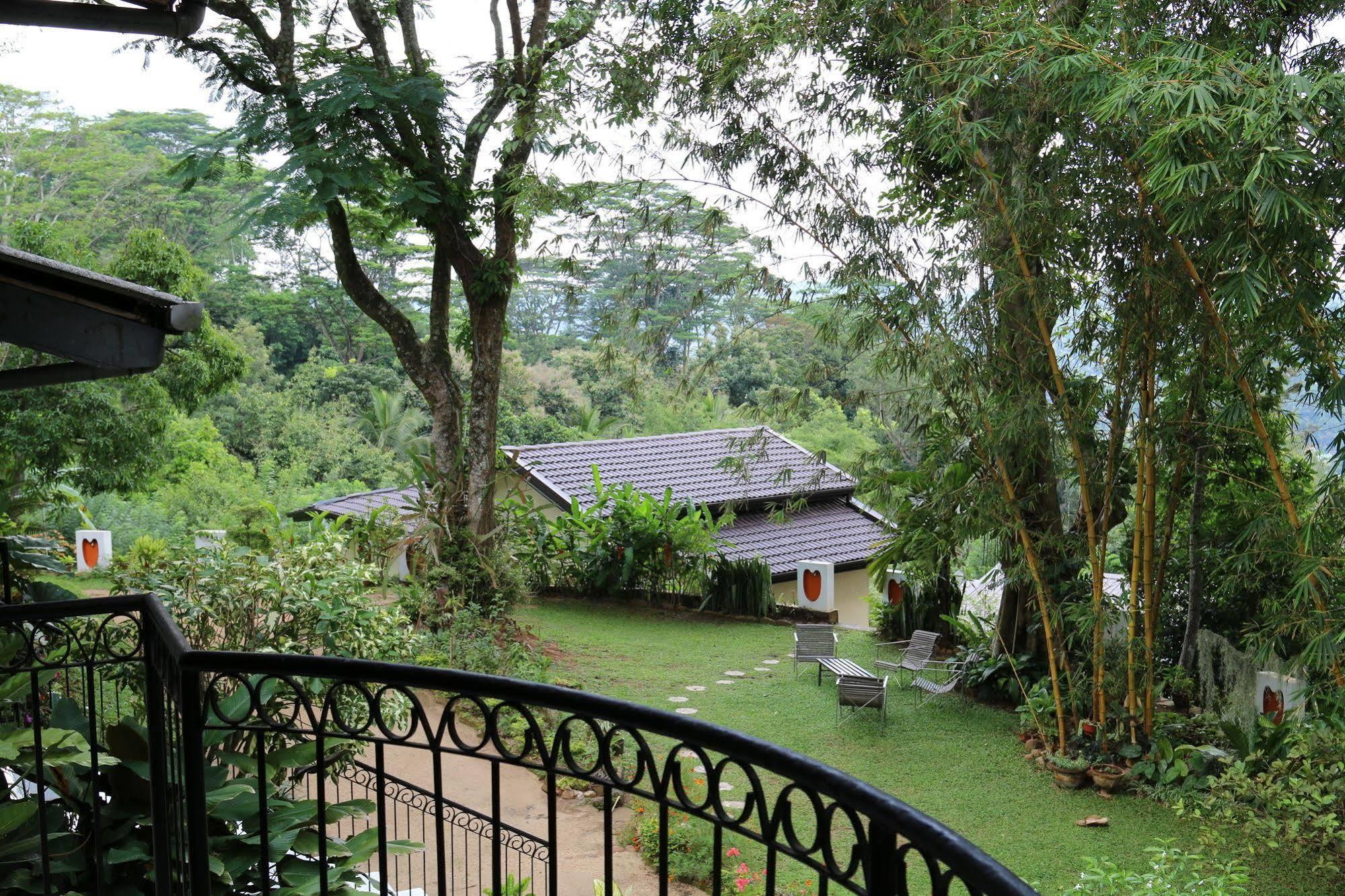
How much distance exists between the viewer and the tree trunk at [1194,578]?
7.25 m

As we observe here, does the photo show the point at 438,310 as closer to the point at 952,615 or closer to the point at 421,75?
the point at 421,75

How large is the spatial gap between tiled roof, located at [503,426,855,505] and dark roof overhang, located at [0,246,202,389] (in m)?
11.2

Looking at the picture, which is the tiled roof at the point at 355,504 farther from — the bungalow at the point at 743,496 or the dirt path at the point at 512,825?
the dirt path at the point at 512,825

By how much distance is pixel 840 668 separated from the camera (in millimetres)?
8797

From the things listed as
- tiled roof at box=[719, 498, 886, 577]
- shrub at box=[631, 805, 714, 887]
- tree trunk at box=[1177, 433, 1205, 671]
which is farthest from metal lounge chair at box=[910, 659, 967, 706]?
tiled roof at box=[719, 498, 886, 577]

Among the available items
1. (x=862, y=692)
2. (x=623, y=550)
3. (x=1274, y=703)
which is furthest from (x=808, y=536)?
(x=1274, y=703)

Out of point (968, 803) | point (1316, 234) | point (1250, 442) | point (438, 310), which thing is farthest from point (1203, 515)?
point (438, 310)

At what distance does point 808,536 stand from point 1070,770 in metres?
7.88

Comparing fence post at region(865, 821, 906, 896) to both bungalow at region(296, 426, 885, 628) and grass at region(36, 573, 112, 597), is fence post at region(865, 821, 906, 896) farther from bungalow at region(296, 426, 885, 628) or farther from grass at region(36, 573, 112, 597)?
grass at region(36, 573, 112, 597)

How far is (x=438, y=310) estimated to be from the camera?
420 inches

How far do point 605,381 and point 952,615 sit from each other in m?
15.8

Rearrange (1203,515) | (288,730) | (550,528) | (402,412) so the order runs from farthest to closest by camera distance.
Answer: (402,412) < (550,528) < (1203,515) < (288,730)

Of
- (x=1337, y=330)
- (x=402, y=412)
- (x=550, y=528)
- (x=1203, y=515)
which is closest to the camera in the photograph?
(x=1337, y=330)

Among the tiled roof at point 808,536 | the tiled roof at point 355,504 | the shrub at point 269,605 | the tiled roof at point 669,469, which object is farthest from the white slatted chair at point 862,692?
the tiled roof at point 355,504
